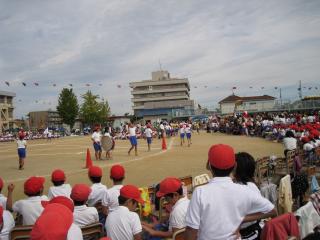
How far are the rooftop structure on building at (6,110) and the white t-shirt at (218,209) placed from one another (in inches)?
3133

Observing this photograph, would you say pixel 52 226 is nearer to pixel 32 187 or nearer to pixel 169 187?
pixel 169 187

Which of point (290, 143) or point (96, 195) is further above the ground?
point (290, 143)

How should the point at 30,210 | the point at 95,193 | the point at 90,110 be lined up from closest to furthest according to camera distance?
1. the point at 30,210
2. the point at 95,193
3. the point at 90,110

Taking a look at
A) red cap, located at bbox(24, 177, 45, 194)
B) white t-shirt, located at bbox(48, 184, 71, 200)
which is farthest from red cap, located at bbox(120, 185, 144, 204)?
white t-shirt, located at bbox(48, 184, 71, 200)

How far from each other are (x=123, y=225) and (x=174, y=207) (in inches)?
27.1

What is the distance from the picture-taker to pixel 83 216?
4367mm

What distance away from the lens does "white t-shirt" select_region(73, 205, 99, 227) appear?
434cm

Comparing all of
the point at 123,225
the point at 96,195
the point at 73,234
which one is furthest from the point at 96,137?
the point at 73,234

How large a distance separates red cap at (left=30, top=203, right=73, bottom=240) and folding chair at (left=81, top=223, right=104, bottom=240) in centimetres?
163

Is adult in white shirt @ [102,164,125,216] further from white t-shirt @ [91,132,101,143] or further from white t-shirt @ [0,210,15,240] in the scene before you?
white t-shirt @ [91,132,101,143]

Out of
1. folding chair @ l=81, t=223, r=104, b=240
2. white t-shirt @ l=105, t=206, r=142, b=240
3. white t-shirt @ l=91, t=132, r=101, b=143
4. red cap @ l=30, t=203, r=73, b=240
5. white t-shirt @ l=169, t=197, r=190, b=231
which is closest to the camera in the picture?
red cap @ l=30, t=203, r=73, b=240

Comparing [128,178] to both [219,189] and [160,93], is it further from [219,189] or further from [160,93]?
[160,93]

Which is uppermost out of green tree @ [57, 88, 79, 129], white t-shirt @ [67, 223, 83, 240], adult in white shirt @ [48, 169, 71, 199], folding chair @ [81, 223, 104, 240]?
green tree @ [57, 88, 79, 129]

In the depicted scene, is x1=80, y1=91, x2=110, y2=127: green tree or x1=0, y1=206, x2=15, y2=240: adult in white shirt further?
x1=80, y1=91, x2=110, y2=127: green tree
